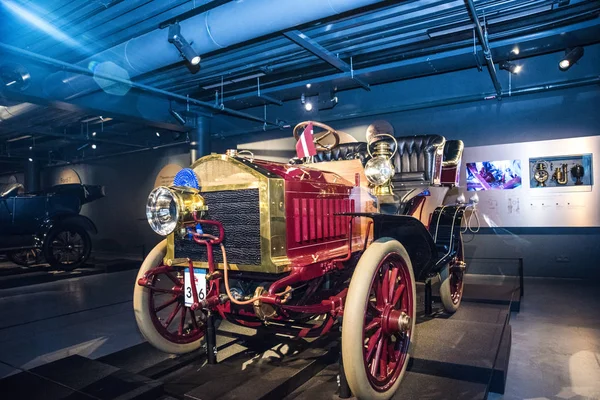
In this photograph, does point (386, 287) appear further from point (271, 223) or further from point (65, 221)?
point (65, 221)

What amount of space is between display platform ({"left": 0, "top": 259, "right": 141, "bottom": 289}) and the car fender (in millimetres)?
692

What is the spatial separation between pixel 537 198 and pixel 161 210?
5134 millimetres

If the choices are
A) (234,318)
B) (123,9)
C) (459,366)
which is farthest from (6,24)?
(459,366)

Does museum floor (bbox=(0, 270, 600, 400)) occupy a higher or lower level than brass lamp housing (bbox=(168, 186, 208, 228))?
lower

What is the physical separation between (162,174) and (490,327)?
311 inches

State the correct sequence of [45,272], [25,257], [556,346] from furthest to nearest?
[25,257]
[45,272]
[556,346]

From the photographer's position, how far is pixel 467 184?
5.86 m

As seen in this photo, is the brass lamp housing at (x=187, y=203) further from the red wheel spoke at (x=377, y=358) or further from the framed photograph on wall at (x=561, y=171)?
the framed photograph on wall at (x=561, y=171)

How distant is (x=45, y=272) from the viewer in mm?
6883

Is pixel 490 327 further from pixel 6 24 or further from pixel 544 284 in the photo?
pixel 6 24

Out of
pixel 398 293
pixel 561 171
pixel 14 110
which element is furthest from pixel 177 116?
pixel 561 171

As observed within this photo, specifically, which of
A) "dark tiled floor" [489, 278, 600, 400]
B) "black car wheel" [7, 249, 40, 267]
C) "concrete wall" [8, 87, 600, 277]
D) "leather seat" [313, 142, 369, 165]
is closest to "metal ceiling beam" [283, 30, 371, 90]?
"leather seat" [313, 142, 369, 165]

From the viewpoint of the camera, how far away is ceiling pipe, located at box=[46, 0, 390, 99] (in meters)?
3.26

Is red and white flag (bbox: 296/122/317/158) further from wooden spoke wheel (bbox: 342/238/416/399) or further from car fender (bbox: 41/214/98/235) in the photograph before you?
car fender (bbox: 41/214/98/235)
